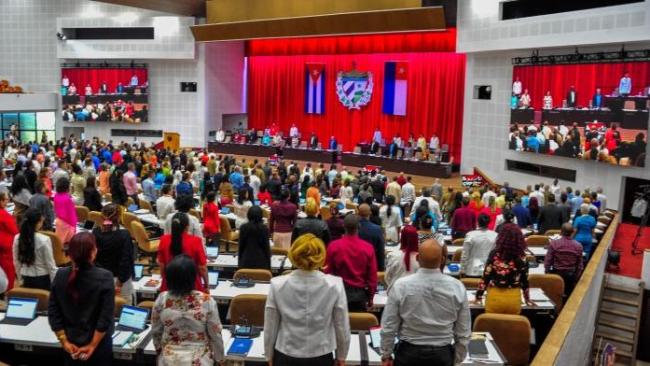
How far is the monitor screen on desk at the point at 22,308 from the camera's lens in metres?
5.25

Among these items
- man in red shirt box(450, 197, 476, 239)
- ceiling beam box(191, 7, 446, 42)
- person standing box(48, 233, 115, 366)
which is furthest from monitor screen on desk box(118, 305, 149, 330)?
ceiling beam box(191, 7, 446, 42)

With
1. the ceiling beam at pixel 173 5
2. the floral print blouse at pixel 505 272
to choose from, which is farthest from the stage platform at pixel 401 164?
the floral print blouse at pixel 505 272

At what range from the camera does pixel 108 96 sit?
2811 centimetres

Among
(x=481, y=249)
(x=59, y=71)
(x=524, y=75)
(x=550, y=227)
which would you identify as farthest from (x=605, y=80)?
(x=59, y=71)

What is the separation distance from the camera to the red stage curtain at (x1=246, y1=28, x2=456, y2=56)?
74.3 feet

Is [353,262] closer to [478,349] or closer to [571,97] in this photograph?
[478,349]

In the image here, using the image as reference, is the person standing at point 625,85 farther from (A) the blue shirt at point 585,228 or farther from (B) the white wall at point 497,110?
(A) the blue shirt at point 585,228

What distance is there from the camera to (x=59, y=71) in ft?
96.6

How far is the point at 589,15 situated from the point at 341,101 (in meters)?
12.4

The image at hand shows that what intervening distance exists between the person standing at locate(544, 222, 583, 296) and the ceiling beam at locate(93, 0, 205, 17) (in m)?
19.1

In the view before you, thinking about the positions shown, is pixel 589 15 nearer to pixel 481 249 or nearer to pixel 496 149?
pixel 496 149

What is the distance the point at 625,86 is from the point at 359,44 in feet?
38.7

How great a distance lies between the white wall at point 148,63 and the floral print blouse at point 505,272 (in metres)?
22.9

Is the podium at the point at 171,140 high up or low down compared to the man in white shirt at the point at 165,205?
up
